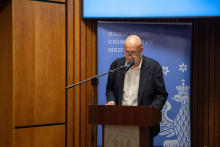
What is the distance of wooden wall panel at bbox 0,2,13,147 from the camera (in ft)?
9.93

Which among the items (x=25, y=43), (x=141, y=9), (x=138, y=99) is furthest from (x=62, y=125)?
(x=141, y=9)

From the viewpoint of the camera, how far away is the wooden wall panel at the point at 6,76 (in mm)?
3025

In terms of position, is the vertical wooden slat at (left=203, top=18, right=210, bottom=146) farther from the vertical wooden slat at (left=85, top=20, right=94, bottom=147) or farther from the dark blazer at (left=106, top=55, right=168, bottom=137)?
the vertical wooden slat at (left=85, top=20, right=94, bottom=147)

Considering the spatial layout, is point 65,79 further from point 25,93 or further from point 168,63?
point 168,63

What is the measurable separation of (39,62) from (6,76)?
0.47m

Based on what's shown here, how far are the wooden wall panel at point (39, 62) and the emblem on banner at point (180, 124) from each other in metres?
1.45

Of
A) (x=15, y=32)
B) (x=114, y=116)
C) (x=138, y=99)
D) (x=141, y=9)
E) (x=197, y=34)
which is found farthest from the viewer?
(x=197, y=34)

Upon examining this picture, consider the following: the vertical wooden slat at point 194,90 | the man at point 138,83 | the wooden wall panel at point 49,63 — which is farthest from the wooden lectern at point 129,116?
the vertical wooden slat at point 194,90

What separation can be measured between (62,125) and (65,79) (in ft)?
2.11

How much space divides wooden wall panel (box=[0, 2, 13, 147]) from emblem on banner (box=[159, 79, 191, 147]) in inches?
81.3

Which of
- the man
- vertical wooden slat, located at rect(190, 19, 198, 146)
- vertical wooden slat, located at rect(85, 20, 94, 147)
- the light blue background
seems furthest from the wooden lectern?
vertical wooden slat, located at rect(190, 19, 198, 146)

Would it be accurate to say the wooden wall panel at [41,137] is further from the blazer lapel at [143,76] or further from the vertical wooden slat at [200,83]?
the vertical wooden slat at [200,83]

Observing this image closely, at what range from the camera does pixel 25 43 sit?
303 centimetres

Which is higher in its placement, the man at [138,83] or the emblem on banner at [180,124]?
the man at [138,83]
